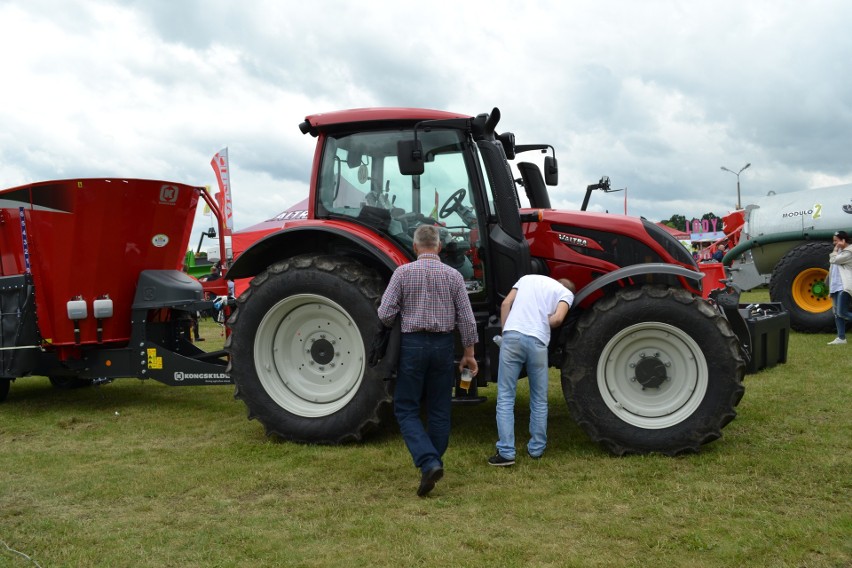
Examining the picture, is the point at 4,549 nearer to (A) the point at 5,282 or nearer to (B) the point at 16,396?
(A) the point at 5,282

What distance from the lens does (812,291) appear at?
1095 cm

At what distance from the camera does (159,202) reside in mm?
6953

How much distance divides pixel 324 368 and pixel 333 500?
1.59 meters

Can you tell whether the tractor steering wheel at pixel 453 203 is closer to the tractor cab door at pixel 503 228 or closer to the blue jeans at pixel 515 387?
the tractor cab door at pixel 503 228

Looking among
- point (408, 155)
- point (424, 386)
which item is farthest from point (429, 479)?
point (408, 155)

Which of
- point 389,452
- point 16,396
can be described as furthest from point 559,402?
point 16,396

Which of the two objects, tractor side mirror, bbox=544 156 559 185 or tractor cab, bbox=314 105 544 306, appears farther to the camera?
tractor side mirror, bbox=544 156 559 185

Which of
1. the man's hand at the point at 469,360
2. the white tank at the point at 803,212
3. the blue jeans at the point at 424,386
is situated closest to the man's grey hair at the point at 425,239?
the blue jeans at the point at 424,386

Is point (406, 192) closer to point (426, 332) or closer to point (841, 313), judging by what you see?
point (426, 332)

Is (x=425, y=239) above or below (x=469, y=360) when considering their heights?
above

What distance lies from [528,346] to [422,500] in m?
1.26

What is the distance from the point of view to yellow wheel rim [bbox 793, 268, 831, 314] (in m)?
10.9

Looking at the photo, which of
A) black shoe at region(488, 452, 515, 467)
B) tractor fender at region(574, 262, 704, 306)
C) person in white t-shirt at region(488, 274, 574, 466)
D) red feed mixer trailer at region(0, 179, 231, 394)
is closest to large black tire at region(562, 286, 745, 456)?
tractor fender at region(574, 262, 704, 306)

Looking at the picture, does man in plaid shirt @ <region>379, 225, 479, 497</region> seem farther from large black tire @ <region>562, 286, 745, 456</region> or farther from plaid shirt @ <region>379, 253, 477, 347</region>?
large black tire @ <region>562, 286, 745, 456</region>
